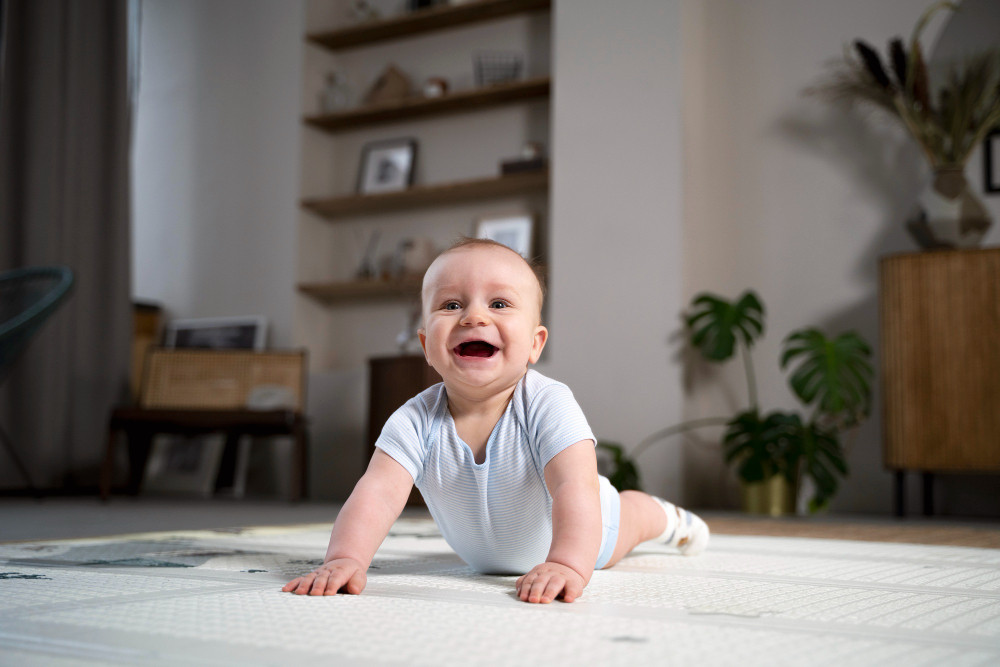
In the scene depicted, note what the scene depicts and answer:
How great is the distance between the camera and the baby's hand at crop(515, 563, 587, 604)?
86 centimetres

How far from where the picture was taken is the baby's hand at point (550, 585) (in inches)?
33.9

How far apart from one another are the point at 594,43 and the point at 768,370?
153cm

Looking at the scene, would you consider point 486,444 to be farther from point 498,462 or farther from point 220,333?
point 220,333

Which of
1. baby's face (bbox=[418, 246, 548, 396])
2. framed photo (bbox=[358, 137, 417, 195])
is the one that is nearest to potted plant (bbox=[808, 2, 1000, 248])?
framed photo (bbox=[358, 137, 417, 195])

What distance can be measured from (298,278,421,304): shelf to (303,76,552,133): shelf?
842mm

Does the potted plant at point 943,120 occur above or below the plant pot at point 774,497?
above

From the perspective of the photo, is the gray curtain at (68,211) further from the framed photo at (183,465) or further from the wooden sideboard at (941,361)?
the wooden sideboard at (941,361)

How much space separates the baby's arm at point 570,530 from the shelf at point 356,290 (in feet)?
9.72

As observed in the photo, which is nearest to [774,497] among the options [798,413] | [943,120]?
[798,413]

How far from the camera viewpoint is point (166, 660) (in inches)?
22.6

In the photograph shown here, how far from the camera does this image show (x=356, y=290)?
169 inches

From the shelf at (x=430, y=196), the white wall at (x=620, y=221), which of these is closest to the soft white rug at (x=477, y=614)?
the white wall at (x=620, y=221)

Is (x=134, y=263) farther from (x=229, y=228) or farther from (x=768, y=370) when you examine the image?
(x=768, y=370)

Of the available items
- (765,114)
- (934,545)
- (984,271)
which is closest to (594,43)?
(765,114)
